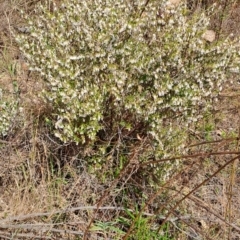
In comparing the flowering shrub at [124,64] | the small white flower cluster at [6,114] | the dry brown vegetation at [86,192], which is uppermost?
the flowering shrub at [124,64]

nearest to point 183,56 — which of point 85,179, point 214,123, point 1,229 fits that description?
point 214,123

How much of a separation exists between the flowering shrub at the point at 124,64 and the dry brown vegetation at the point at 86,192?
0.84ft

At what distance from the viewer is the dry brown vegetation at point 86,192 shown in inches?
111

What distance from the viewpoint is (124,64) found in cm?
285

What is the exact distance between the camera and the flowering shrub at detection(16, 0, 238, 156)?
9.18 feet

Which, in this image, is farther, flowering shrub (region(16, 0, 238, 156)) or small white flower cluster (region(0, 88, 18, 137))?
small white flower cluster (region(0, 88, 18, 137))

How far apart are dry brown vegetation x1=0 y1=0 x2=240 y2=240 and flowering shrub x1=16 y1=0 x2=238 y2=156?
0.26 m

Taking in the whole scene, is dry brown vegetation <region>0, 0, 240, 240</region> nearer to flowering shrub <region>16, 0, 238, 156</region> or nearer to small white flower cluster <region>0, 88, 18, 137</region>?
small white flower cluster <region>0, 88, 18, 137</region>

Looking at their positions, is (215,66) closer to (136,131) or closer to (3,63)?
(136,131)

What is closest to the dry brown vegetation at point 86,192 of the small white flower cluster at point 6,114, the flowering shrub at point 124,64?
the small white flower cluster at point 6,114

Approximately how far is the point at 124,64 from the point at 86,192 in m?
0.89

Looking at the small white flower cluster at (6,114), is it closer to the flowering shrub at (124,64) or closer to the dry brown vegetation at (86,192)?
the dry brown vegetation at (86,192)

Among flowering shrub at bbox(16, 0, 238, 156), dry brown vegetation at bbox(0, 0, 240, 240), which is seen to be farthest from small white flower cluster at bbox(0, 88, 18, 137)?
flowering shrub at bbox(16, 0, 238, 156)

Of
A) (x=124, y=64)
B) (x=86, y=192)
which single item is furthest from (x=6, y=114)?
(x=124, y=64)
